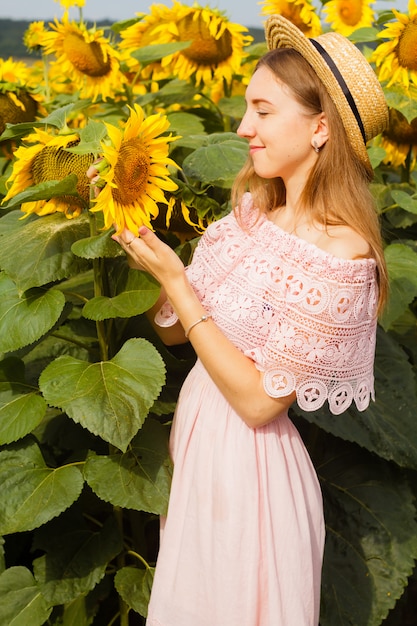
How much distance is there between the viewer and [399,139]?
227cm

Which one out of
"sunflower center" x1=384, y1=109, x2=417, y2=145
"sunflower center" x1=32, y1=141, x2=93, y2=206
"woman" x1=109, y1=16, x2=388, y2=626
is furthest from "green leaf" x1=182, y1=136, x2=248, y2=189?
"sunflower center" x1=384, y1=109, x2=417, y2=145

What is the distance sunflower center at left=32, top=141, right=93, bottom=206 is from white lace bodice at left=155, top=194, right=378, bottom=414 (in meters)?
0.25

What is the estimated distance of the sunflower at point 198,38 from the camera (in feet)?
7.73

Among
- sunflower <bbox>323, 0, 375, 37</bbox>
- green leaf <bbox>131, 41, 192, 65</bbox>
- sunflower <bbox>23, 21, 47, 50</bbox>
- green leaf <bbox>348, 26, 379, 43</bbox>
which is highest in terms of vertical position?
green leaf <bbox>348, 26, 379, 43</bbox>

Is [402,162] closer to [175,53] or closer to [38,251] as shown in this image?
[175,53]

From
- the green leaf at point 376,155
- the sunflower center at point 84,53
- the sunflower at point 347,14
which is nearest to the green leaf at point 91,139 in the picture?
the green leaf at point 376,155

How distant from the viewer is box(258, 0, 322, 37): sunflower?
2.43m

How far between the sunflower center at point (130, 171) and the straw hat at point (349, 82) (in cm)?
28

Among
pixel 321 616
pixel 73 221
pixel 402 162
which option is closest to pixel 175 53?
pixel 402 162

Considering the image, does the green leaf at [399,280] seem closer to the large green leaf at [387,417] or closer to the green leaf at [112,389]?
the large green leaf at [387,417]

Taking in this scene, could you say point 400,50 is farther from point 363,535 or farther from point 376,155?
point 363,535

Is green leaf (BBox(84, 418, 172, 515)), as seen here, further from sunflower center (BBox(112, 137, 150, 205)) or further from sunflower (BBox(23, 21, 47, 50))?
sunflower (BBox(23, 21, 47, 50))

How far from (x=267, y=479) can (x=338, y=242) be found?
1.22 feet

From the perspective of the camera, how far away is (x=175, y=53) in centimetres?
242
